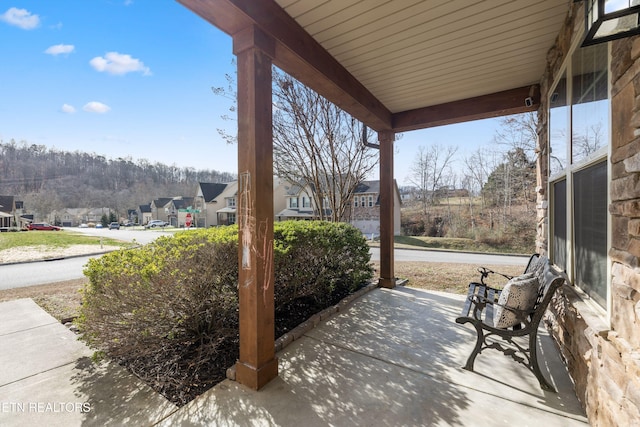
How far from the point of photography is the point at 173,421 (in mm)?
1793

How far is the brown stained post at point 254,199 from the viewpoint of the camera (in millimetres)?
2100

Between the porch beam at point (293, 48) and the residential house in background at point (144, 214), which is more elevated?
the porch beam at point (293, 48)

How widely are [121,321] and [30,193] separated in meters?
43.1

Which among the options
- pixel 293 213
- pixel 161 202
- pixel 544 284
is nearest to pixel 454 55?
pixel 544 284

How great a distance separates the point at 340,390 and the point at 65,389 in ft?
7.07

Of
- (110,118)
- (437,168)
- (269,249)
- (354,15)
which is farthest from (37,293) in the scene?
(437,168)

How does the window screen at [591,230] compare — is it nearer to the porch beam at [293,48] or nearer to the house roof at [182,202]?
the porch beam at [293,48]

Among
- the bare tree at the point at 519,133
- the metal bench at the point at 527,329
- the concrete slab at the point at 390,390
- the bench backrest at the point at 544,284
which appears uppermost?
the bare tree at the point at 519,133

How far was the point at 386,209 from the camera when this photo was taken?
4914 mm

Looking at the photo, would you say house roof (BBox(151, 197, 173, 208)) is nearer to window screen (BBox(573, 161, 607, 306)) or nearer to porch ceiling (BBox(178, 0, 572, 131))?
porch ceiling (BBox(178, 0, 572, 131))

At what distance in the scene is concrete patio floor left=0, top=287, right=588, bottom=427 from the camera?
1821mm

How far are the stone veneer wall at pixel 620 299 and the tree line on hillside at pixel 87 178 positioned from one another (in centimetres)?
2849

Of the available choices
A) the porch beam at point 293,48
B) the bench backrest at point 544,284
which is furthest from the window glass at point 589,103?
the porch beam at point 293,48

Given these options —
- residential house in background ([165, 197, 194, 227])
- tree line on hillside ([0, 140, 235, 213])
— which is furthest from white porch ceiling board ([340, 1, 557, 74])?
residential house in background ([165, 197, 194, 227])
